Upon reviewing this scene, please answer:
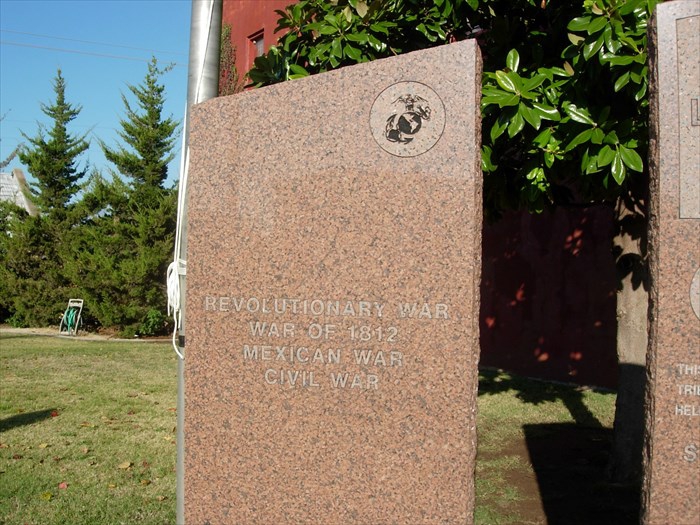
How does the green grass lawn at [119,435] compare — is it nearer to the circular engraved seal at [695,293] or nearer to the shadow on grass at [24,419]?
the shadow on grass at [24,419]

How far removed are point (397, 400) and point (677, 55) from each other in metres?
1.86

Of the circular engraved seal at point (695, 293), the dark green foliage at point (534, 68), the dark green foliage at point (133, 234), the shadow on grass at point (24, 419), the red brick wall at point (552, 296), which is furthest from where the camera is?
the dark green foliage at point (133, 234)

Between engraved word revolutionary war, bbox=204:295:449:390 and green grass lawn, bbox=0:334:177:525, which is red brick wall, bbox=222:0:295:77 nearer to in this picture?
green grass lawn, bbox=0:334:177:525

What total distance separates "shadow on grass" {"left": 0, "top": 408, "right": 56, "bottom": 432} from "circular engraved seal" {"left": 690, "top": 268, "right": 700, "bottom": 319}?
6586 mm

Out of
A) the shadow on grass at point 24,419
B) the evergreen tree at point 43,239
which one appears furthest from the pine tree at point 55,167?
the shadow on grass at point 24,419

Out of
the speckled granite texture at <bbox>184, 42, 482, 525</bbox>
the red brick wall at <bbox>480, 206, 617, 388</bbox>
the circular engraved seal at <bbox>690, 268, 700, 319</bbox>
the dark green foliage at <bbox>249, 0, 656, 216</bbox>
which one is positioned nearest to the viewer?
the circular engraved seal at <bbox>690, 268, 700, 319</bbox>

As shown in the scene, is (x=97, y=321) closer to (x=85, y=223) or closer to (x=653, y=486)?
(x=85, y=223)

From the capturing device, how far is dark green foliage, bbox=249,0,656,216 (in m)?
4.33

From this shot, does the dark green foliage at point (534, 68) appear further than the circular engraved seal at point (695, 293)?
Yes

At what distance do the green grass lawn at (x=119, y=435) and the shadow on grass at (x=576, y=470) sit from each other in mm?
61

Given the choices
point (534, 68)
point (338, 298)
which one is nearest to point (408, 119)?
point (338, 298)

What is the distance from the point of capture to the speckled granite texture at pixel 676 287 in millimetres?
3068

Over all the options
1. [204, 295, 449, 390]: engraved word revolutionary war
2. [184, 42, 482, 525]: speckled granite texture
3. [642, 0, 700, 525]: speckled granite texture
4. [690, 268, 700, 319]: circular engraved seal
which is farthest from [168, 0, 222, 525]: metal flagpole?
[690, 268, 700, 319]: circular engraved seal

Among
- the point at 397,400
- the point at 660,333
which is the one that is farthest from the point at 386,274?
the point at 660,333
